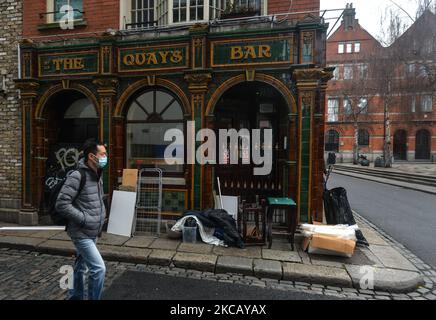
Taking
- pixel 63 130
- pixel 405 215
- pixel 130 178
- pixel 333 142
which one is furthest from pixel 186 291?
pixel 333 142

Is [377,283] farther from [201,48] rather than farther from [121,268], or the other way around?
[201,48]

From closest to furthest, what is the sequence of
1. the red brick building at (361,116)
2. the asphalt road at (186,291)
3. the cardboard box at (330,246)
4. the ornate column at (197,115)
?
1. the asphalt road at (186,291)
2. the cardboard box at (330,246)
3. the ornate column at (197,115)
4. the red brick building at (361,116)

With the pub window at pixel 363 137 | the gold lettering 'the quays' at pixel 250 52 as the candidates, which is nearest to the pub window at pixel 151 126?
the gold lettering 'the quays' at pixel 250 52

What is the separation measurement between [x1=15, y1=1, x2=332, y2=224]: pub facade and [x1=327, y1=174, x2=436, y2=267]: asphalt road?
7.32 feet

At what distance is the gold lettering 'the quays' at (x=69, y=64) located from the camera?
21.9 feet

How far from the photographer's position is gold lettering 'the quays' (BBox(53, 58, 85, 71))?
6672 millimetres

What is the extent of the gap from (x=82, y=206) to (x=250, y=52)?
15.2 feet

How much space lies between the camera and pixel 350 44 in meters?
38.7

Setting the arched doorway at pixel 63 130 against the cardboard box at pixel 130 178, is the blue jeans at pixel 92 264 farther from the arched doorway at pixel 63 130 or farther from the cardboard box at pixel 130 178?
the arched doorway at pixel 63 130

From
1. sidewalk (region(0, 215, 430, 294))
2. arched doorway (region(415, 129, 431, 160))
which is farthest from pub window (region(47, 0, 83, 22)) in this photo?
arched doorway (region(415, 129, 431, 160))

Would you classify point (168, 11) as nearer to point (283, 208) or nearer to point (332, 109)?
point (283, 208)

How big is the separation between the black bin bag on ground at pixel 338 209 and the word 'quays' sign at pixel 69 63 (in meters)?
6.24

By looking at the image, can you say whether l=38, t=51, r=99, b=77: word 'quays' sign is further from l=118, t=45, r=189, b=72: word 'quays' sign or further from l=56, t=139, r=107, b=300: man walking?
l=56, t=139, r=107, b=300: man walking
